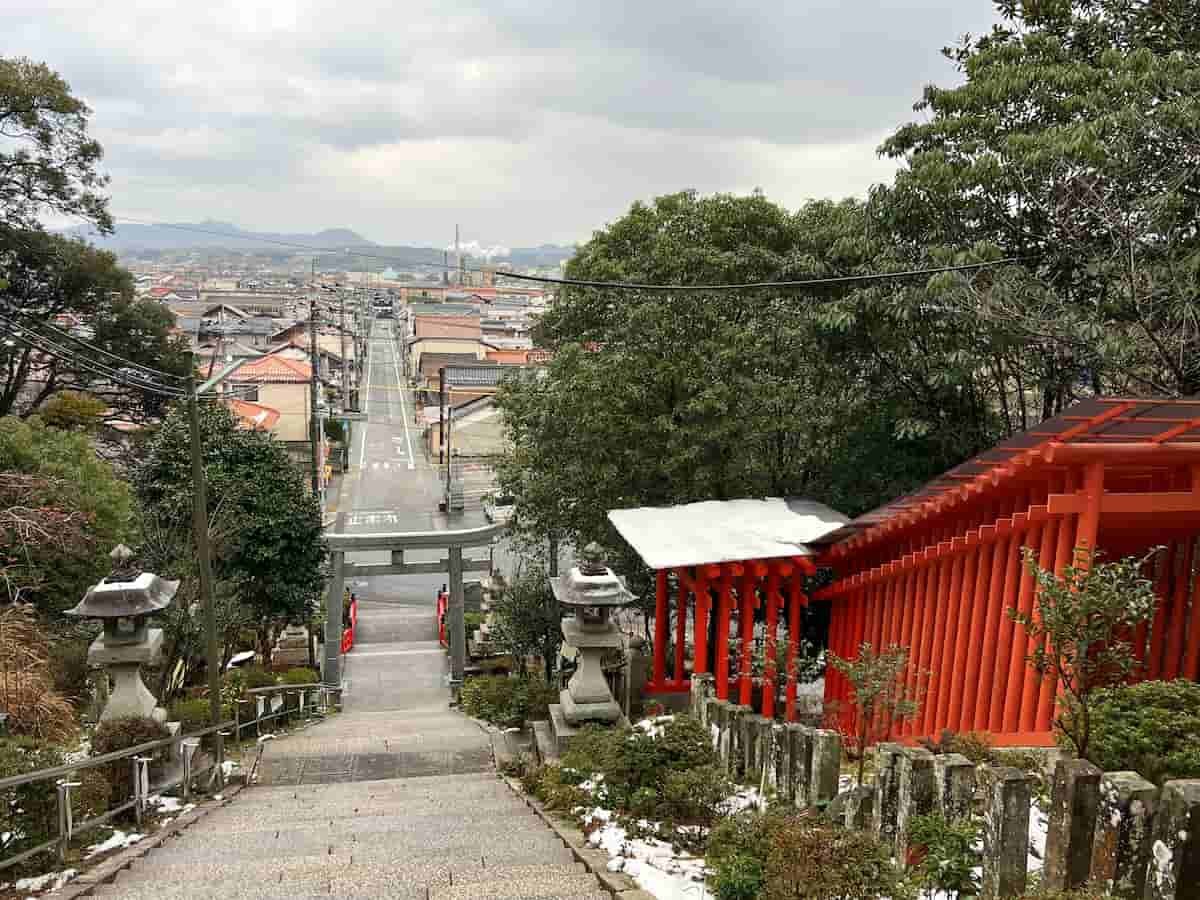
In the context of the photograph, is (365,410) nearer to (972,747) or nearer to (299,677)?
(299,677)

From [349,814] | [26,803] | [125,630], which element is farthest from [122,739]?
[349,814]

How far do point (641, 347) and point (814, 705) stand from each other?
5.15 metres

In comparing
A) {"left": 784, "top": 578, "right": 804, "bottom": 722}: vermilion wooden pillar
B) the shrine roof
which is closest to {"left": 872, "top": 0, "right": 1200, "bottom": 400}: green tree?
the shrine roof

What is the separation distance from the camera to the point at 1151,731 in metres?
4.50

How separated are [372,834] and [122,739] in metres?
3.17

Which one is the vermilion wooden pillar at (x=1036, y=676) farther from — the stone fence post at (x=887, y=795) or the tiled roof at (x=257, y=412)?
the tiled roof at (x=257, y=412)

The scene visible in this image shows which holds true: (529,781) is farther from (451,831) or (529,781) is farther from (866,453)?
(866,453)

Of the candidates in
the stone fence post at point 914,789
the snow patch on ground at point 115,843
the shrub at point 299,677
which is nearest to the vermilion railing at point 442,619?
the shrub at point 299,677

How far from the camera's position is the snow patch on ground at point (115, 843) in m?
7.52

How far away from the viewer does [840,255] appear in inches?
488

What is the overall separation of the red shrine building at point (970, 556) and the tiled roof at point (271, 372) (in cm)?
4043

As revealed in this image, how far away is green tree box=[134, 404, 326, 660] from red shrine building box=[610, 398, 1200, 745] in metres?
9.14

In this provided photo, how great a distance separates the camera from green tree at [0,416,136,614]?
1389cm

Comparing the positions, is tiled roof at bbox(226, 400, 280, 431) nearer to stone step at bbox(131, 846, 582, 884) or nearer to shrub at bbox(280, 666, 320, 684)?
shrub at bbox(280, 666, 320, 684)
